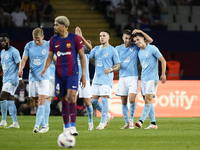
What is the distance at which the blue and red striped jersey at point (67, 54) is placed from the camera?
297 inches

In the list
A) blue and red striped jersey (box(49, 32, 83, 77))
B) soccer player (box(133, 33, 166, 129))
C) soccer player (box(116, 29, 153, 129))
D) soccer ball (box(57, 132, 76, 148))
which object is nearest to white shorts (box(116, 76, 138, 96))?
soccer player (box(116, 29, 153, 129))

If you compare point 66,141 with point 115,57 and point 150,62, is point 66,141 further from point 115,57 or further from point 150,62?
point 150,62

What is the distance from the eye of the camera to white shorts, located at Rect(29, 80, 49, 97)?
356 inches

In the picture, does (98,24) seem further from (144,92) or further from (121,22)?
(144,92)

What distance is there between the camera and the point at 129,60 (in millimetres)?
10141

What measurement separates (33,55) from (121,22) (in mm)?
12861

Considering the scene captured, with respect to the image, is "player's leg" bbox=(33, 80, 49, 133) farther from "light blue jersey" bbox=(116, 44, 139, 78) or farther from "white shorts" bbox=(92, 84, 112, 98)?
"light blue jersey" bbox=(116, 44, 139, 78)

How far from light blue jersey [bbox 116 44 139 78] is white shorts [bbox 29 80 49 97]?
200 cm

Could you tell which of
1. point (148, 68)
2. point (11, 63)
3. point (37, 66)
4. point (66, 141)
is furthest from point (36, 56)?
point (66, 141)

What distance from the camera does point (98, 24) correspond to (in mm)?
22406

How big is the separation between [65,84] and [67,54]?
53 centimetres

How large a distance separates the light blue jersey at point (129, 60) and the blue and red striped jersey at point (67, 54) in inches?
106

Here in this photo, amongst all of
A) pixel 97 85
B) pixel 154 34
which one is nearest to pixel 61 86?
pixel 97 85

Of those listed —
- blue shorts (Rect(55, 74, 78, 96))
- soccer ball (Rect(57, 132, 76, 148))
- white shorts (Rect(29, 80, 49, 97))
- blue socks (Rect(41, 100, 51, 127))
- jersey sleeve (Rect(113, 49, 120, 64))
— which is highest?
jersey sleeve (Rect(113, 49, 120, 64))
